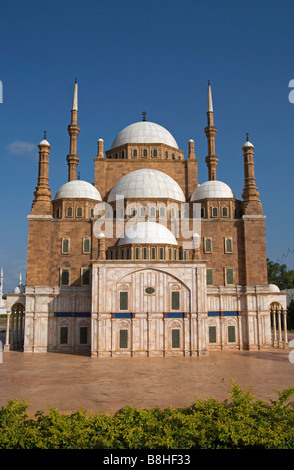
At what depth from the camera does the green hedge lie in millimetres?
9289

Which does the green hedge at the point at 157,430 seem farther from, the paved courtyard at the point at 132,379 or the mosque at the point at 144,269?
the mosque at the point at 144,269

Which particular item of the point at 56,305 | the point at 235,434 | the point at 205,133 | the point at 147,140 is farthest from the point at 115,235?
the point at 235,434

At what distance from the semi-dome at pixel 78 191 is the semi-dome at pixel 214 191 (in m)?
8.40

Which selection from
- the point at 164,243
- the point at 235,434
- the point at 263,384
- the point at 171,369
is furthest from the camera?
the point at 164,243

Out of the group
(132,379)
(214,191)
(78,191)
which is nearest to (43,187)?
(78,191)

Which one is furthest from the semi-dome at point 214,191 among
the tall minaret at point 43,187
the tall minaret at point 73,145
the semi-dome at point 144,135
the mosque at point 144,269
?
the tall minaret at point 43,187

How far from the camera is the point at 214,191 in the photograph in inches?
1304

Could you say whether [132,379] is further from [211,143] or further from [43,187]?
[211,143]

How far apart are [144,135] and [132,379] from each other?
25.2 meters

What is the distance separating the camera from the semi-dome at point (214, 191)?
32.9 meters

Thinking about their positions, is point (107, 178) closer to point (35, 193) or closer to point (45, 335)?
point (35, 193)

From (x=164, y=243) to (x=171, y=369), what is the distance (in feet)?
31.5

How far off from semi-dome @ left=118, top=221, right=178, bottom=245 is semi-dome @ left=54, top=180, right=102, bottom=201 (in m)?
5.59

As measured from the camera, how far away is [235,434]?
947 centimetres
